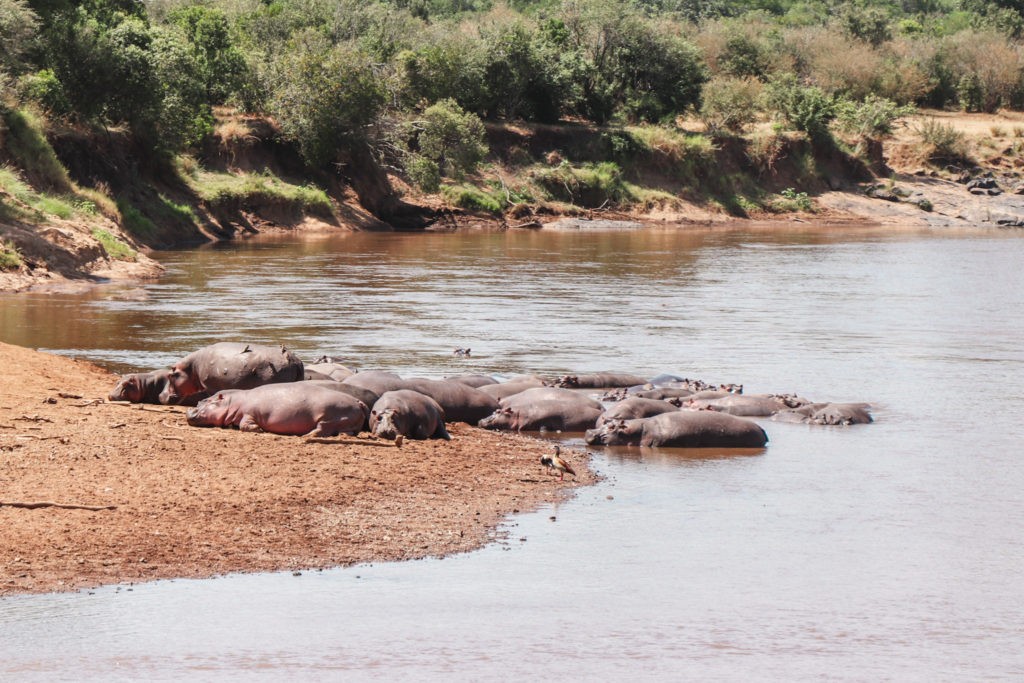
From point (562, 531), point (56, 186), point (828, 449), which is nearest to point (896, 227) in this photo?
point (56, 186)

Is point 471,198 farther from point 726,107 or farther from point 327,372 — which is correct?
point 327,372

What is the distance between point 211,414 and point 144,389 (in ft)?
4.46

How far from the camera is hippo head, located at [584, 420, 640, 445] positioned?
12523 millimetres

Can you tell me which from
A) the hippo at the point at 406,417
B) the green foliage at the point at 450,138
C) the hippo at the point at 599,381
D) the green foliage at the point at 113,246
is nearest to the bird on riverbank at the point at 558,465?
the hippo at the point at 406,417

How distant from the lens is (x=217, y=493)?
30.1ft

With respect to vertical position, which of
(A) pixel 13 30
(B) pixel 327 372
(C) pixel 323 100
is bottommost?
(B) pixel 327 372

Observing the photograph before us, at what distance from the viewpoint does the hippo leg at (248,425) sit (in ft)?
37.2

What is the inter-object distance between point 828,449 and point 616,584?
16.3 feet

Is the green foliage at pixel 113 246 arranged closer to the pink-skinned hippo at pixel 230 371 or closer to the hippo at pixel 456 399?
the pink-skinned hippo at pixel 230 371

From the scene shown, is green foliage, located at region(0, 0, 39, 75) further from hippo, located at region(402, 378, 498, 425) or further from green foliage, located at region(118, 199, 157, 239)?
hippo, located at region(402, 378, 498, 425)

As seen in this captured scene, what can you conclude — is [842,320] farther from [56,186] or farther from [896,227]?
[896,227]

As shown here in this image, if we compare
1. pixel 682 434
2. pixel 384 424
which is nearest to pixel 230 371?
pixel 384 424

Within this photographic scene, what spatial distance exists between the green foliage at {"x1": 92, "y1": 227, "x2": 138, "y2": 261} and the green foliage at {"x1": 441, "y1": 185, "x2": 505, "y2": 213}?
20.9 m

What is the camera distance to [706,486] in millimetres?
10953
